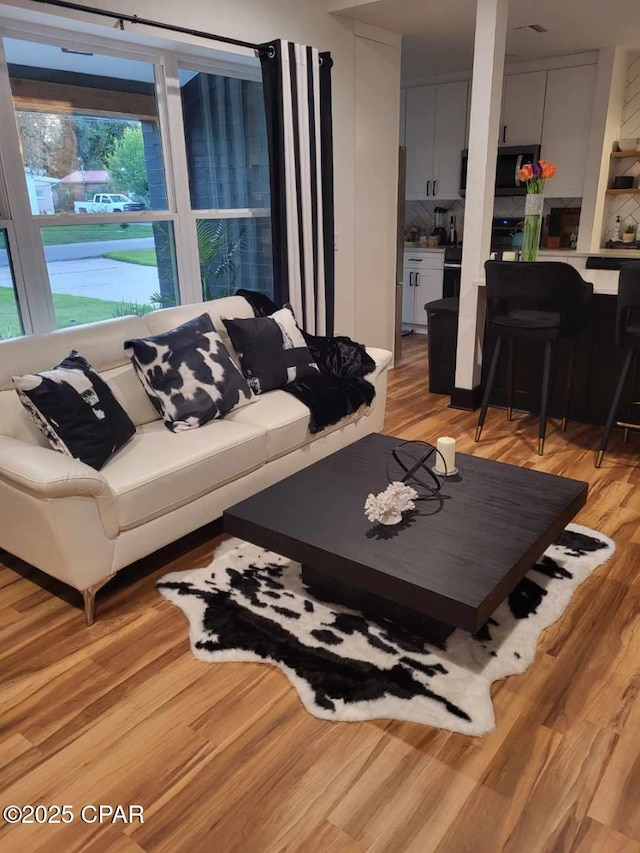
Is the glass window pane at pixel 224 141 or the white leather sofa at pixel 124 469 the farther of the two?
the glass window pane at pixel 224 141

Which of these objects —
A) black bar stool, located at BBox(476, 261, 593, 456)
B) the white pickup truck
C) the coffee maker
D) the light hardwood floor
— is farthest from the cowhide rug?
the coffee maker

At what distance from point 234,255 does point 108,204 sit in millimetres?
1027

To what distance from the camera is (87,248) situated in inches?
136

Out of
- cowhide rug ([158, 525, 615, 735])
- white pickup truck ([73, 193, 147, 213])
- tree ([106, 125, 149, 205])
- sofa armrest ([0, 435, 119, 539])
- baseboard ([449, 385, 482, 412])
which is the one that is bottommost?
cowhide rug ([158, 525, 615, 735])

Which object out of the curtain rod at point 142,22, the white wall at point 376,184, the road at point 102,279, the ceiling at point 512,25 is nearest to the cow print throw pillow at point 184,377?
the road at point 102,279

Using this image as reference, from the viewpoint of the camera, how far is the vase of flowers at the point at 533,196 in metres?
3.79

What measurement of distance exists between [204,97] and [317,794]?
12.5 feet

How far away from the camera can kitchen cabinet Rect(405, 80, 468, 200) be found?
6305 millimetres

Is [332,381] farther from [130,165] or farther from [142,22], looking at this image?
[142,22]

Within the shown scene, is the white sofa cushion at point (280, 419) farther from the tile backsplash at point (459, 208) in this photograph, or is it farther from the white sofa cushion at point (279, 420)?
the tile backsplash at point (459, 208)

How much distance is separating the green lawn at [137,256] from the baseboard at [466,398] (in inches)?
86.3

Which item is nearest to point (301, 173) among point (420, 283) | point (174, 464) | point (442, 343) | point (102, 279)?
point (102, 279)

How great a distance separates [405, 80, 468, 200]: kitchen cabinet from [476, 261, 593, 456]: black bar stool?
314cm

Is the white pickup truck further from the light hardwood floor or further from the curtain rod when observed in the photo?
the light hardwood floor
